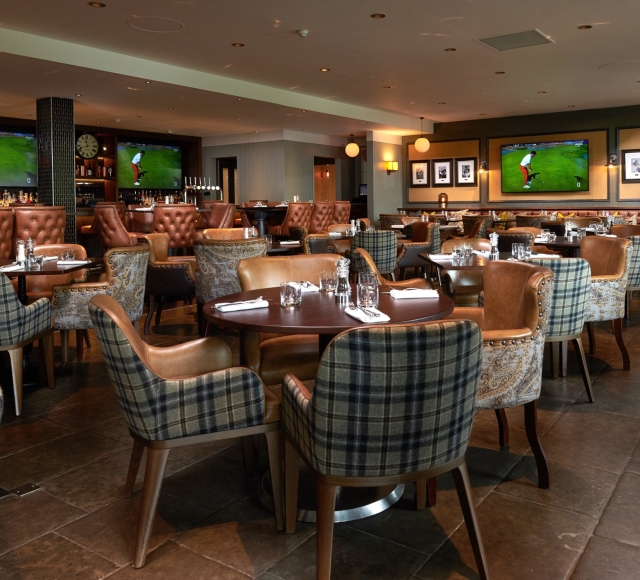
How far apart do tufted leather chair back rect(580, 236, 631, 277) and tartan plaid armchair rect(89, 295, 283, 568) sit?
3024mm

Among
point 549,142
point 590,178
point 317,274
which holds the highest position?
point 549,142

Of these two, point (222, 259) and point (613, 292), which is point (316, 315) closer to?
point (613, 292)

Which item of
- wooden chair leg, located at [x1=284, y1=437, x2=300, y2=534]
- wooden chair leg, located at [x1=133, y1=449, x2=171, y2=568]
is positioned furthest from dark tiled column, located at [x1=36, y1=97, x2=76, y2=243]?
wooden chair leg, located at [x1=284, y1=437, x2=300, y2=534]

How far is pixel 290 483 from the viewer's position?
2.14 metres

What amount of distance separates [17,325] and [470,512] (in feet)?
8.91

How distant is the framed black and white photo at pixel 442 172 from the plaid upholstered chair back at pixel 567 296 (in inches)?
465

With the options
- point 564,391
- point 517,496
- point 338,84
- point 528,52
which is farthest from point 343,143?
point 517,496

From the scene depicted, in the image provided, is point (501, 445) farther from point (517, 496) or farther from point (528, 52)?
point (528, 52)

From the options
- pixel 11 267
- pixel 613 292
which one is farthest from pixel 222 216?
pixel 613 292

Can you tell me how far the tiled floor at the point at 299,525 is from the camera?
203 centimetres

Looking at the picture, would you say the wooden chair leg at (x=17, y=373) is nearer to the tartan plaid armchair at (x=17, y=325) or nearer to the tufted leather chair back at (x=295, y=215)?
the tartan plaid armchair at (x=17, y=325)

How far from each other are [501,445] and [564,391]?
3.43ft

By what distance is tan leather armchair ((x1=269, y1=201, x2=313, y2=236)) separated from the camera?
34.4ft

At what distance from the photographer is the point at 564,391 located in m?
3.85
